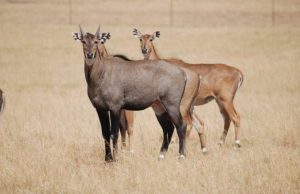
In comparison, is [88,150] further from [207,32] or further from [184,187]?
[207,32]

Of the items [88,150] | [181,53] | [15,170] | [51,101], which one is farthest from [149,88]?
[181,53]

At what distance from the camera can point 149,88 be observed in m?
12.2

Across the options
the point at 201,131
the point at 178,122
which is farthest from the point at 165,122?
the point at 201,131

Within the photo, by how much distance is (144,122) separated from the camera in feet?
56.1

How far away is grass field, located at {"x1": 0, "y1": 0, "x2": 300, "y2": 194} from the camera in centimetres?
1041

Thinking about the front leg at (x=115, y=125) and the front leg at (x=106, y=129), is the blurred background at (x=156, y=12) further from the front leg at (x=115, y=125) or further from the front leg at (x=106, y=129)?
the front leg at (x=115, y=125)

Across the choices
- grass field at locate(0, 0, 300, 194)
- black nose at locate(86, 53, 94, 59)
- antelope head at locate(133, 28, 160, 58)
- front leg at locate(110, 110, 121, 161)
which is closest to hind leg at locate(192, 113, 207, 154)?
grass field at locate(0, 0, 300, 194)

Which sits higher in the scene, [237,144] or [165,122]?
[165,122]

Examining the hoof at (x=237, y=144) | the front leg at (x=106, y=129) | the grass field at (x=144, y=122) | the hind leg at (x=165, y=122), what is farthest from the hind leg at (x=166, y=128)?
the hoof at (x=237, y=144)

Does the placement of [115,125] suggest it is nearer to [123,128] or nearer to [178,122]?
[178,122]

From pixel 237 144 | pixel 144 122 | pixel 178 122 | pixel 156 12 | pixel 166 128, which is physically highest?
pixel 178 122

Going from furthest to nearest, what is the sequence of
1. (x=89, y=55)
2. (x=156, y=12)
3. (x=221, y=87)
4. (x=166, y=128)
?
(x=156, y=12) < (x=221, y=87) < (x=166, y=128) < (x=89, y=55)

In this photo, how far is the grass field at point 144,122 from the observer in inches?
410

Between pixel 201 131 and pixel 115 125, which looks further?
pixel 201 131
